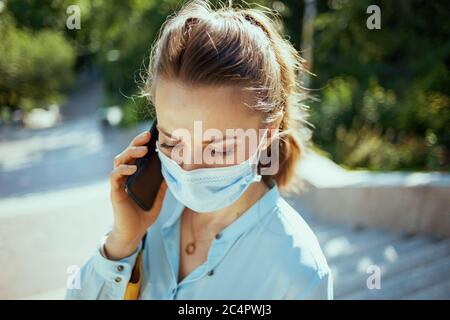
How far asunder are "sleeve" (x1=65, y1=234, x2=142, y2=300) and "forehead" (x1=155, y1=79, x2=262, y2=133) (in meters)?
0.51

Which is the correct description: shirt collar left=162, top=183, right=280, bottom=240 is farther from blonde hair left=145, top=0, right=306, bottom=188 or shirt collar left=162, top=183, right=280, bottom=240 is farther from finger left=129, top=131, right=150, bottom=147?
finger left=129, top=131, right=150, bottom=147

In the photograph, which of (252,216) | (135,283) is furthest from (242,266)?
(135,283)

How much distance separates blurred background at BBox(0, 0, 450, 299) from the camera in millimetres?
3352

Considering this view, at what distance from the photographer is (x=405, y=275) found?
120 inches

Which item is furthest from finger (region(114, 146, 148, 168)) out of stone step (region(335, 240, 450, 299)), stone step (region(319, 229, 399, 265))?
stone step (region(319, 229, 399, 265))

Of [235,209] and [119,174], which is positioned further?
[235,209]

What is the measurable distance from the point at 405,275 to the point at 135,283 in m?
2.21

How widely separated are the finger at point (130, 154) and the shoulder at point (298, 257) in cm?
49

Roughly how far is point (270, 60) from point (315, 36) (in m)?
10.1

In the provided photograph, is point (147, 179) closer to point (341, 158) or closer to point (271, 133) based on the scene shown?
point (271, 133)

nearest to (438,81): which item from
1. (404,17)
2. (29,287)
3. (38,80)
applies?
(404,17)

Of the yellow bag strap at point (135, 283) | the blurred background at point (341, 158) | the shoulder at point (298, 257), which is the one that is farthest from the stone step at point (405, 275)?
the yellow bag strap at point (135, 283)

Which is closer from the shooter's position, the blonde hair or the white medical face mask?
the blonde hair

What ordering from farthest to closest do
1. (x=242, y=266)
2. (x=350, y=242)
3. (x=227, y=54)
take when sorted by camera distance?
(x=350, y=242) → (x=242, y=266) → (x=227, y=54)
